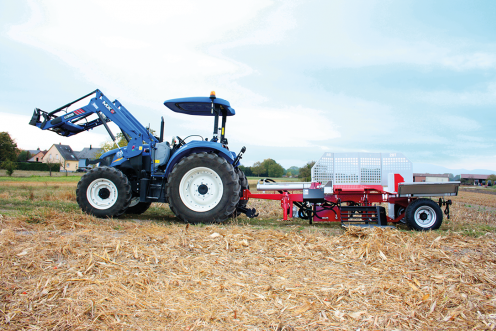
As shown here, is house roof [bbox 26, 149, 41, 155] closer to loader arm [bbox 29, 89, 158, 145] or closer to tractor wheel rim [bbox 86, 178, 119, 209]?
loader arm [bbox 29, 89, 158, 145]

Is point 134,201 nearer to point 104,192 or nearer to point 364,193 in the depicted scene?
point 104,192

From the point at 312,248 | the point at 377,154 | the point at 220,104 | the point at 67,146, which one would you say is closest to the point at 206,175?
the point at 220,104

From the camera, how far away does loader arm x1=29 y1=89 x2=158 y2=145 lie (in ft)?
24.9

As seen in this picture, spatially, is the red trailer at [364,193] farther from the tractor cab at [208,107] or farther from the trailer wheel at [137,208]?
the trailer wheel at [137,208]

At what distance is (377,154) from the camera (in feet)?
24.2

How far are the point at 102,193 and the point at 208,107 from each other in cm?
306

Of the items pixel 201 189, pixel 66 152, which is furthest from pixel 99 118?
pixel 66 152

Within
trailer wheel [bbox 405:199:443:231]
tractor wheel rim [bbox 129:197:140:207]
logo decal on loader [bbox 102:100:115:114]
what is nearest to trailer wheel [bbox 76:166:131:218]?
tractor wheel rim [bbox 129:197:140:207]

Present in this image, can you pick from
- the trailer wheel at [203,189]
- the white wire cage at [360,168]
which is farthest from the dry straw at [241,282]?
the white wire cage at [360,168]

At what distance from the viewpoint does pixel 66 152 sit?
218ft

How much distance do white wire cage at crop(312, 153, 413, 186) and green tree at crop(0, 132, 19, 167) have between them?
149 feet

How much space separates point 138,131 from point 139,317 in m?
5.58

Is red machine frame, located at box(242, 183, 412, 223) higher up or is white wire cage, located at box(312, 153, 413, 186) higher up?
white wire cage, located at box(312, 153, 413, 186)

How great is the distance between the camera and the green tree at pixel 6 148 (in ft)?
132
